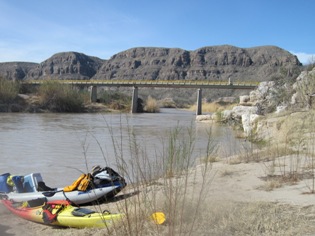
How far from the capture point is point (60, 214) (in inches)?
208

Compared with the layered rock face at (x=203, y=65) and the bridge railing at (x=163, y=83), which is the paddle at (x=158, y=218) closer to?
the bridge railing at (x=163, y=83)

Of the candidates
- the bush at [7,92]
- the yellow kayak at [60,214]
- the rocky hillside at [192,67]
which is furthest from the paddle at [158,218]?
the rocky hillside at [192,67]

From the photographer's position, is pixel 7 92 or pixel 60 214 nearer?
pixel 60 214

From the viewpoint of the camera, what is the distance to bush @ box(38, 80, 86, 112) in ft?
155

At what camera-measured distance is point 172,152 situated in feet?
12.6

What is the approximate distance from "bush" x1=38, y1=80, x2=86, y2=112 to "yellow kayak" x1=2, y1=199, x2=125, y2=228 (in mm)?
42253

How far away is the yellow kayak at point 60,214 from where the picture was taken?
490 centimetres

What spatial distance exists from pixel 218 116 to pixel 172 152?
25.7 metres

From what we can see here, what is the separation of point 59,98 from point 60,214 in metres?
44.2

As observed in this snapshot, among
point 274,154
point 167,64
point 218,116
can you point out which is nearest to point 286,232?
point 274,154

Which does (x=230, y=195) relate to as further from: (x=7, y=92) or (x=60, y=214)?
(x=7, y=92)

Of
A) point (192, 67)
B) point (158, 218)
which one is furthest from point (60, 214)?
point (192, 67)

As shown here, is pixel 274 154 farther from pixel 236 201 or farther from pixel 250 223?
pixel 250 223

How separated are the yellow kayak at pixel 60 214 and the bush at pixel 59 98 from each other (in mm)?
42253
